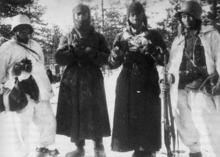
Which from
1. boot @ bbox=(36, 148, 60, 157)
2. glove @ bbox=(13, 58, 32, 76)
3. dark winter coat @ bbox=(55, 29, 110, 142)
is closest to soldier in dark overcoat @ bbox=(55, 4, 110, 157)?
dark winter coat @ bbox=(55, 29, 110, 142)

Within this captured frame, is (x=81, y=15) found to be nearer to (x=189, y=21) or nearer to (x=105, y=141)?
(x=189, y=21)

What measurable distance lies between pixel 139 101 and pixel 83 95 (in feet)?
1.52

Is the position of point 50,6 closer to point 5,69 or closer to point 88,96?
point 5,69

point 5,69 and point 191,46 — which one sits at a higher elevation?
point 191,46

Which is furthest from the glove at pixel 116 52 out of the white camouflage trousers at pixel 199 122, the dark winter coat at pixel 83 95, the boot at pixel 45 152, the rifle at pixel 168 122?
the boot at pixel 45 152

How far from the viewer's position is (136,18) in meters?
2.18

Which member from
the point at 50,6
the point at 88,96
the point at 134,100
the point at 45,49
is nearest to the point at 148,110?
the point at 134,100

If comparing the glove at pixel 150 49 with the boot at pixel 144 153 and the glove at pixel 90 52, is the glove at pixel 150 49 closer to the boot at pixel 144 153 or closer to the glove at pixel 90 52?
the glove at pixel 90 52

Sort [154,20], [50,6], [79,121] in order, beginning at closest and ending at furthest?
1. [79,121]
2. [154,20]
3. [50,6]

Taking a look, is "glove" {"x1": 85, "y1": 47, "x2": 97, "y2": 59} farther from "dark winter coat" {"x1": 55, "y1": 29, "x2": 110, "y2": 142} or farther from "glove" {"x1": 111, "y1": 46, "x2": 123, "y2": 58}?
"glove" {"x1": 111, "y1": 46, "x2": 123, "y2": 58}

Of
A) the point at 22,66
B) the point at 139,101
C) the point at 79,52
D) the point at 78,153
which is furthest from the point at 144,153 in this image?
the point at 22,66

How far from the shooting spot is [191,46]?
7.29ft

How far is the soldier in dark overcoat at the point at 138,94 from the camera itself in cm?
222

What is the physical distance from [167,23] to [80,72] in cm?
87
